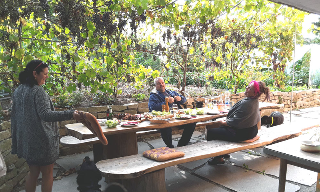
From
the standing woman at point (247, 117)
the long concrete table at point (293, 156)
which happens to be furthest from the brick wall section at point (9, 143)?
the long concrete table at point (293, 156)

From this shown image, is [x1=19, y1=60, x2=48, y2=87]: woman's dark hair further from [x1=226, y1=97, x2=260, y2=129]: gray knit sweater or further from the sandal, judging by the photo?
the sandal

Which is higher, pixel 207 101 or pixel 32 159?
pixel 207 101

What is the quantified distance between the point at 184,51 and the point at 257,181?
3840 mm

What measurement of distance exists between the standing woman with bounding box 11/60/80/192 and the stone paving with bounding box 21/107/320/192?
0.96 m

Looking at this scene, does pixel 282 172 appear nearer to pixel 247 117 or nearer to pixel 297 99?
pixel 247 117

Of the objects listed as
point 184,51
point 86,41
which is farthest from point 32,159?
point 184,51

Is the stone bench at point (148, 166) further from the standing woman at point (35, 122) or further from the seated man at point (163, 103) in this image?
the seated man at point (163, 103)

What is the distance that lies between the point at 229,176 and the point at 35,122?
107 inches

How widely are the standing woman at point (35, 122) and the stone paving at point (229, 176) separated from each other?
0.96 metres

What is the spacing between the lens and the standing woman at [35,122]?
94.3 inches

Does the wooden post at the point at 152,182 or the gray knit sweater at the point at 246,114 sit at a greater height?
the gray knit sweater at the point at 246,114

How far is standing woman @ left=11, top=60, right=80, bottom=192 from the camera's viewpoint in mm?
2395

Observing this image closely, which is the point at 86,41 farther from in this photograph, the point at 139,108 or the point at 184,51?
the point at 184,51

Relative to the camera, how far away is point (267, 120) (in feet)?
18.7
